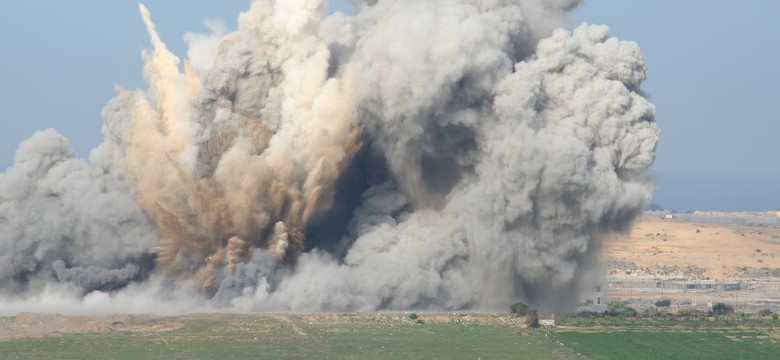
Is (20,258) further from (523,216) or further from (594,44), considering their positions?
(594,44)

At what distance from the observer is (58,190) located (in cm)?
7538

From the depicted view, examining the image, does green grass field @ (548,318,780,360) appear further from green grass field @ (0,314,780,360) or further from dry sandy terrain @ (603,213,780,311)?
dry sandy terrain @ (603,213,780,311)

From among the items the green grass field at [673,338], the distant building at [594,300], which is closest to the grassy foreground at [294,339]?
the green grass field at [673,338]

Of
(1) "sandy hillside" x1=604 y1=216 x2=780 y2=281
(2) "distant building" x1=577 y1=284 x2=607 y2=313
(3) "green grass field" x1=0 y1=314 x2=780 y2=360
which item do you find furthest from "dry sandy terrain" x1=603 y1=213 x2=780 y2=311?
(3) "green grass field" x1=0 y1=314 x2=780 y2=360

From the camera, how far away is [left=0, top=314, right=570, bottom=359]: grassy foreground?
2207 inches

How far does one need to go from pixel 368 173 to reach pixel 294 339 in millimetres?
16364

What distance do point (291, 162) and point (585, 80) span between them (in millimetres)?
13808

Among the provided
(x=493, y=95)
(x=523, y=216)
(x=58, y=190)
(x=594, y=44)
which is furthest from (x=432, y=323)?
(x=58, y=190)

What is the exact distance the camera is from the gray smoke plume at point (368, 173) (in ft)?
230

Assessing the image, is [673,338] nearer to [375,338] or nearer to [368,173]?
[375,338]

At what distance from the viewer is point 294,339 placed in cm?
6044

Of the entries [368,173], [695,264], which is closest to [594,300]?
[368,173]

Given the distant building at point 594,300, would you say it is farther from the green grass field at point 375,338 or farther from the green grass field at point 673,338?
the green grass field at point 375,338

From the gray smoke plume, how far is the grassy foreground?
382 cm
